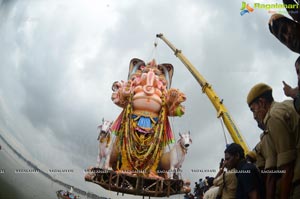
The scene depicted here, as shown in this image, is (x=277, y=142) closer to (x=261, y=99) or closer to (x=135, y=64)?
(x=261, y=99)

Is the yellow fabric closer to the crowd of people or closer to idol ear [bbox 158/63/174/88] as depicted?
the crowd of people

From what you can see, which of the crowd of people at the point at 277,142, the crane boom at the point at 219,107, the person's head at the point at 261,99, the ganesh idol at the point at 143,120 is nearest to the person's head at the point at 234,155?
the crowd of people at the point at 277,142

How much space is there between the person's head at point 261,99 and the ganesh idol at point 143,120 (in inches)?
255

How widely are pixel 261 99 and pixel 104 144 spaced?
6948mm

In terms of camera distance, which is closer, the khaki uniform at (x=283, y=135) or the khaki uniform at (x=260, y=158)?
the khaki uniform at (x=283, y=135)

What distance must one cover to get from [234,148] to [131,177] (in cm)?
622

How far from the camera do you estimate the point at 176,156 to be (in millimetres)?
8219

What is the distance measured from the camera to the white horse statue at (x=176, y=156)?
26.6 ft

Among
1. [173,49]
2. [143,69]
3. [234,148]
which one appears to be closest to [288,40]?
[234,148]

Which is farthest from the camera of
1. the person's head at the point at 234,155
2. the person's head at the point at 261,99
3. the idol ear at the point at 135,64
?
the idol ear at the point at 135,64

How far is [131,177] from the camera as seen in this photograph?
301 inches

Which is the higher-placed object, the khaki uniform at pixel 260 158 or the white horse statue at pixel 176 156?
the white horse statue at pixel 176 156

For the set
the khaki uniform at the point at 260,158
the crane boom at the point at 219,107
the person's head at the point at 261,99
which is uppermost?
the crane boom at the point at 219,107

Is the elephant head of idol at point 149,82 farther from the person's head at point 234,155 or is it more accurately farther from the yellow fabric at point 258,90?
the yellow fabric at point 258,90
